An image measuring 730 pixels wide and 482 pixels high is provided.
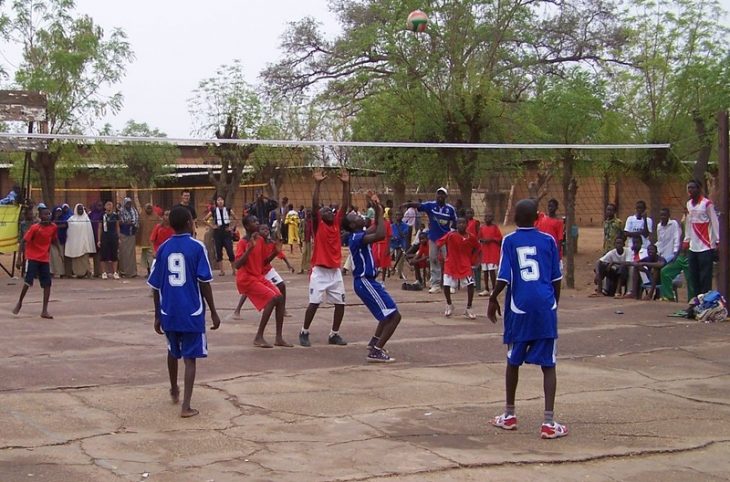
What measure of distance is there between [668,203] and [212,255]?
66.0ft

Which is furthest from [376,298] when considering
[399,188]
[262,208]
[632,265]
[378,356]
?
[399,188]

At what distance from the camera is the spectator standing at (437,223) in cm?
1534

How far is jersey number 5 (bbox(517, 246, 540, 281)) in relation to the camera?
7352 mm

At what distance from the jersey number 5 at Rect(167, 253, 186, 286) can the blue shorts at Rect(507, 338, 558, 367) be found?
285 cm

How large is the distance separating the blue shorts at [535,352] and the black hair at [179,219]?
9.82 feet

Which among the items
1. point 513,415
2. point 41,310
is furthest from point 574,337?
point 41,310

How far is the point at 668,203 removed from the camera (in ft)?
117

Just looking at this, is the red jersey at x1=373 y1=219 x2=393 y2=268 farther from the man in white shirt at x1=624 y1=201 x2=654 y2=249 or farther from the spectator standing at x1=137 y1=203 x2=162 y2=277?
the spectator standing at x1=137 y1=203 x2=162 y2=277

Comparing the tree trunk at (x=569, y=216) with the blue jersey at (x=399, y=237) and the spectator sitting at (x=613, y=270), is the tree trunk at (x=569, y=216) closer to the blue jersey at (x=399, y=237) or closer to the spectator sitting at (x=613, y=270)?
the spectator sitting at (x=613, y=270)

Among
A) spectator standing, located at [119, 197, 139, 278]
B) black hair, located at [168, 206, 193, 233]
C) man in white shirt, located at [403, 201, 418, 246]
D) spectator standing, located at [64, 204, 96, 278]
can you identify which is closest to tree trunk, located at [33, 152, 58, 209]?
spectator standing, located at [64, 204, 96, 278]

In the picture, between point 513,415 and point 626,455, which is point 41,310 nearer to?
point 513,415

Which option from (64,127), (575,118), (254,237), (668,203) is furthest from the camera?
(668,203)

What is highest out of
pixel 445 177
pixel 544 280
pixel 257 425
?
pixel 445 177

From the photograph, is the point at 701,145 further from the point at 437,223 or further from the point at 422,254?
the point at 437,223
